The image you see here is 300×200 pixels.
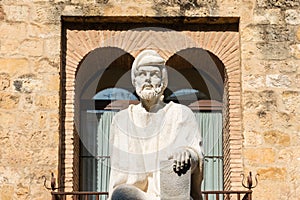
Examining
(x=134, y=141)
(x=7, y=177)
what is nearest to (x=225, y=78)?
(x=7, y=177)

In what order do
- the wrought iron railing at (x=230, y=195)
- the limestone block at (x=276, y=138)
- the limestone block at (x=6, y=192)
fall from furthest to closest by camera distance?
the limestone block at (x=276, y=138) < the limestone block at (x=6, y=192) < the wrought iron railing at (x=230, y=195)

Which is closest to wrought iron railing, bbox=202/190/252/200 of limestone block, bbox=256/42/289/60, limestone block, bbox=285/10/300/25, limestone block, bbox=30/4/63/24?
limestone block, bbox=256/42/289/60

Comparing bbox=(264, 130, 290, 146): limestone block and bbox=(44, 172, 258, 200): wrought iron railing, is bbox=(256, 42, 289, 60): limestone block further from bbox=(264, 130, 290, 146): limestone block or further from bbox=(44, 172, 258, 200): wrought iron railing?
bbox=(44, 172, 258, 200): wrought iron railing

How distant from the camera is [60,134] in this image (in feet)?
38.4

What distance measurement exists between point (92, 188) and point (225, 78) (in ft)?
5.85

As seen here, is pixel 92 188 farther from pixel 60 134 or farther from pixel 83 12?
pixel 83 12

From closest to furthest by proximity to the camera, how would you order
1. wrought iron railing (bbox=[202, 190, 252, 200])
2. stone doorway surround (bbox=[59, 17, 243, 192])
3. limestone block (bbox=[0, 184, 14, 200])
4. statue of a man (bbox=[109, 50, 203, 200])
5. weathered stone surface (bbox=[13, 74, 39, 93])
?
statue of a man (bbox=[109, 50, 203, 200]) → wrought iron railing (bbox=[202, 190, 252, 200]) → limestone block (bbox=[0, 184, 14, 200]) → weathered stone surface (bbox=[13, 74, 39, 93]) → stone doorway surround (bbox=[59, 17, 243, 192])

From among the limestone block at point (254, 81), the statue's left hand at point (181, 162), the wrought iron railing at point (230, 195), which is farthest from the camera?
the limestone block at point (254, 81)

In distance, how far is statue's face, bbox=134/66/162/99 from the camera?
28.1 ft

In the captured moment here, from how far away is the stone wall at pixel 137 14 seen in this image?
37.8 ft

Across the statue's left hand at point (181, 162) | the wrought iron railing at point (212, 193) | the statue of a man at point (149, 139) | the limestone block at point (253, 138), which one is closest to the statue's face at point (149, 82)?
the statue of a man at point (149, 139)

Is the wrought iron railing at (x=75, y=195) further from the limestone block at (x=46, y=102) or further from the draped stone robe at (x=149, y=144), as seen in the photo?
the draped stone robe at (x=149, y=144)

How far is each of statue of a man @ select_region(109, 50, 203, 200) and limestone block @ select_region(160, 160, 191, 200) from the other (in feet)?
0.42

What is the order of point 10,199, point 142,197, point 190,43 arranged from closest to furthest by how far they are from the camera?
1. point 142,197
2. point 10,199
3. point 190,43
